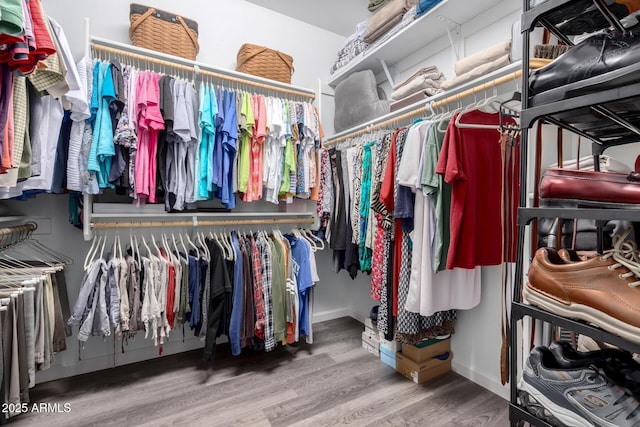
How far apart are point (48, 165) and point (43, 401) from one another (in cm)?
132

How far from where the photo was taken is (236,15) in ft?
8.35

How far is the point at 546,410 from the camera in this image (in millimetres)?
705

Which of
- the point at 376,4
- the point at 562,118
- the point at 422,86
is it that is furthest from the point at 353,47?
the point at 562,118

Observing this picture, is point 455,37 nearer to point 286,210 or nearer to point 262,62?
point 262,62

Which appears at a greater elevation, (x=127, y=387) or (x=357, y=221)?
(x=357, y=221)

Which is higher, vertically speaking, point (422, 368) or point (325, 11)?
point (325, 11)

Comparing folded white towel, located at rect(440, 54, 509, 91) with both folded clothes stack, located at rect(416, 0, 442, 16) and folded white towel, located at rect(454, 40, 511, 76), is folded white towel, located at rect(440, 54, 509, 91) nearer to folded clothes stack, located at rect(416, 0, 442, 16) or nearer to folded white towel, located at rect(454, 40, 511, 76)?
folded white towel, located at rect(454, 40, 511, 76)

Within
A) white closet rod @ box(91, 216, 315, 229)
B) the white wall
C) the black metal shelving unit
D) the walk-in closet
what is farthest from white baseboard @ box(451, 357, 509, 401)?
white closet rod @ box(91, 216, 315, 229)

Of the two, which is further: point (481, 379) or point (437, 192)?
point (481, 379)

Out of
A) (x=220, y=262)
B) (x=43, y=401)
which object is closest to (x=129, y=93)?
(x=220, y=262)

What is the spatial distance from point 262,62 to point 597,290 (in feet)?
7.69

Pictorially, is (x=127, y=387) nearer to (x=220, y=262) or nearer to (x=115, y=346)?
(x=115, y=346)

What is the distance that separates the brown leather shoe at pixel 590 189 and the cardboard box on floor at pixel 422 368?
149 centimetres

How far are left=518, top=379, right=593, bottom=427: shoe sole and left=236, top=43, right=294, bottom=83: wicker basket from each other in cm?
235
